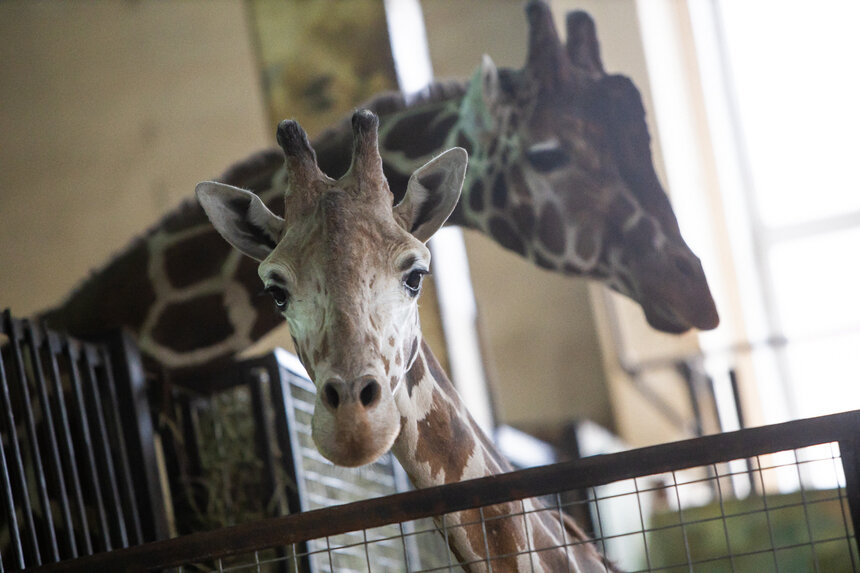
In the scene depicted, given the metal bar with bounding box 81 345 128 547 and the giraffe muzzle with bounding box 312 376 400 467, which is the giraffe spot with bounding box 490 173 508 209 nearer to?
the metal bar with bounding box 81 345 128 547

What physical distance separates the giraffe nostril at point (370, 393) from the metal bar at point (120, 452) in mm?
1115

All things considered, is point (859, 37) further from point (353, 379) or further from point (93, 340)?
point (353, 379)

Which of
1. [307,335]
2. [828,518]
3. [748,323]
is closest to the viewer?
[307,335]

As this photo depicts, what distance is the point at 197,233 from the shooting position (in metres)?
2.61

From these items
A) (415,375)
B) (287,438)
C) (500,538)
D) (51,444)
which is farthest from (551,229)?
(51,444)

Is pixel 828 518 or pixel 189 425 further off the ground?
pixel 189 425

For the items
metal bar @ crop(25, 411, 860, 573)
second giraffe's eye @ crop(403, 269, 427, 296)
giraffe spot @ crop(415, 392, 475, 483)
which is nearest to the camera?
metal bar @ crop(25, 411, 860, 573)

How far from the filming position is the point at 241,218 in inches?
64.3

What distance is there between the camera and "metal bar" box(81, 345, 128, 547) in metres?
2.18

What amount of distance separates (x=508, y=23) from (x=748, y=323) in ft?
7.60

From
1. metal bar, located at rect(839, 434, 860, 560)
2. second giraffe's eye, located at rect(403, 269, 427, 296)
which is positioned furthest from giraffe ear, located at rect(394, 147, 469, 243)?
metal bar, located at rect(839, 434, 860, 560)

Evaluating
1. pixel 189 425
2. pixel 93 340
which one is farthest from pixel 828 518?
pixel 93 340

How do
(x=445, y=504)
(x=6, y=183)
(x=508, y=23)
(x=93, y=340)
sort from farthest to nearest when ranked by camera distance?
1. (x=6, y=183)
2. (x=508, y=23)
3. (x=93, y=340)
4. (x=445, y=504)

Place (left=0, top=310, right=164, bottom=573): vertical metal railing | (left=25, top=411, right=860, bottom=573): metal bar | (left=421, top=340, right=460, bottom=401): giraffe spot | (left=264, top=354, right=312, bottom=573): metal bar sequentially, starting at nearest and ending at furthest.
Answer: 1. (left=25, top=411, right=860, bottom=573): metal bar
2. (left=421, top=340, right=460, bottom=401): giraffe spot
3. (left=0, top=310, right=164, bottom=573): vertical metal railing
4. (left=264, top=354, right=312, bottom=573): metal bar
